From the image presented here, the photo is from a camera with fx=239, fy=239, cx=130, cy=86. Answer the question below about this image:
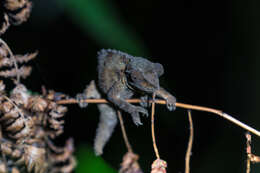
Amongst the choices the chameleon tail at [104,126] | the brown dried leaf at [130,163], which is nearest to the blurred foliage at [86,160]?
the chameleon tail at [104,126]

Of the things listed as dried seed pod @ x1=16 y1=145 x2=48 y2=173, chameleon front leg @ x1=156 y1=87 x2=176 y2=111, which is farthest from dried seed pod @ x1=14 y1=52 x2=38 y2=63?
chameleon front leg @ x1=156 y1=87 x2=176 y2=111

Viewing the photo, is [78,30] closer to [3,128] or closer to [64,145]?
[3,128]

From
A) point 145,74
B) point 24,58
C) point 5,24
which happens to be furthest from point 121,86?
point 5,24

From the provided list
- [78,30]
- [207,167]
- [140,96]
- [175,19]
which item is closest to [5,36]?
[78,30]

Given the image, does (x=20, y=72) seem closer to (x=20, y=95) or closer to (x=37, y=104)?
(x=20, y=95)

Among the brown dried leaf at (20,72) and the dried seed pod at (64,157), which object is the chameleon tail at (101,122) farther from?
the brown dried leaf at (20,72)

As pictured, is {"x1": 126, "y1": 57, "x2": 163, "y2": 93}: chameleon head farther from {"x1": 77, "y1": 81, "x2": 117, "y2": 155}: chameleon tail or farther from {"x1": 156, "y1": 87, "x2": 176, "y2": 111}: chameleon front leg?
{"x1": 77, "y1": 81, "x2": 117, "y2": 155}: chameleon tail
